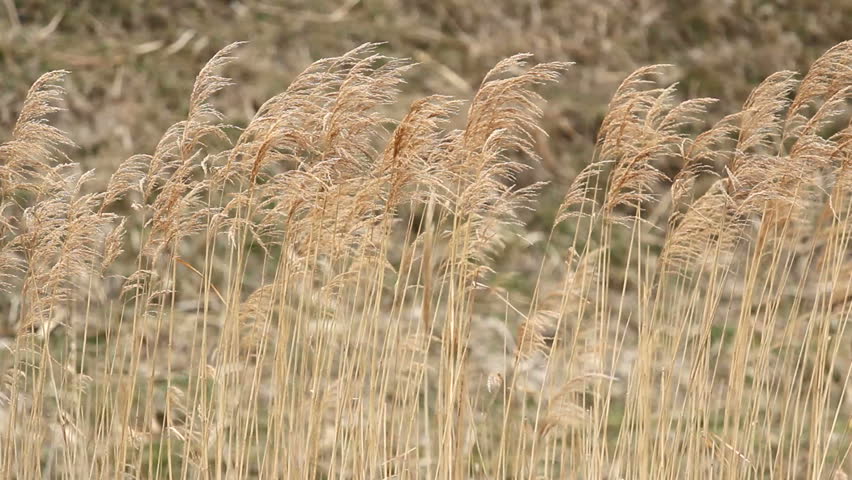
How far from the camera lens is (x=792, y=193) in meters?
1.96

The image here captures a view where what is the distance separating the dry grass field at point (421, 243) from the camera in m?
1.81

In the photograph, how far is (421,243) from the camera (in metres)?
4.15

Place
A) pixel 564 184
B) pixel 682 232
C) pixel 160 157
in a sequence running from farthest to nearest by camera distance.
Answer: pixel 564 184
pixel 682 232
pixel 160 157

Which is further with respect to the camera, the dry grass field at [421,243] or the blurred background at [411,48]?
the blurred background at [411,48]

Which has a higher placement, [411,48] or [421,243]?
[411,48]

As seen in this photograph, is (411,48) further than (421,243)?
Yes

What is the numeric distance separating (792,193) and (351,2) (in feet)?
12.3

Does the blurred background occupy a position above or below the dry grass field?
above

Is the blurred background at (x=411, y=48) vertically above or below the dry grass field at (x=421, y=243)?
above

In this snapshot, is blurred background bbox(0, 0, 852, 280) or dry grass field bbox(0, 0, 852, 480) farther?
blurred background bbox(0, 0, 852, 280)

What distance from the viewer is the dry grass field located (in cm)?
181

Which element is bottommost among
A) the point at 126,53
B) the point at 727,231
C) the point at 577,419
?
the point at 577,419

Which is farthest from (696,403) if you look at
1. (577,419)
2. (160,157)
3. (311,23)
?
(311,23)

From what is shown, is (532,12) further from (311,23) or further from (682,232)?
(682,232)
